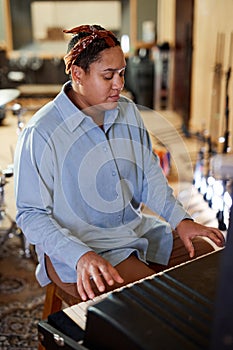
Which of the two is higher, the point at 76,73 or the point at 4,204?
the point at 76,73

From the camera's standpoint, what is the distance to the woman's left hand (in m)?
1.30

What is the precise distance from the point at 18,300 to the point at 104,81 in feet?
3.55

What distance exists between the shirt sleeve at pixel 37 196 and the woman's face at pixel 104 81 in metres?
0.19

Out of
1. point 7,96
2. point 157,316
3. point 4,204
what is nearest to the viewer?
point 157,316

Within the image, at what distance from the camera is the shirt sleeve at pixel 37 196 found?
1.24 meters

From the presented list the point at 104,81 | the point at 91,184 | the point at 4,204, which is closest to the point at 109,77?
the point at 104,81

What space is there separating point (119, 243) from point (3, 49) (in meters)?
5.30

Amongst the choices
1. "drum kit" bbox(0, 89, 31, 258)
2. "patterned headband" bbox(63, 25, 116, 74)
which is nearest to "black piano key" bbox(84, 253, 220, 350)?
"patterned headband" bbox(63, 25, 116, 74)

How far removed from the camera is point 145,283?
0.86 metres

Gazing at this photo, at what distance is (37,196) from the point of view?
1268 millimetres

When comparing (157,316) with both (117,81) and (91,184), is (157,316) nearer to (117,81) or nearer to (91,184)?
(91,184)

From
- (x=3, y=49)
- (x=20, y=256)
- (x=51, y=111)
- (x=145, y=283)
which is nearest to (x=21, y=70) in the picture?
(x=3, y=49)

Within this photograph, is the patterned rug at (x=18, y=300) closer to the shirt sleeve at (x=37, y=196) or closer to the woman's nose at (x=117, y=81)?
the shirt sleeve at (x=37, y=196)

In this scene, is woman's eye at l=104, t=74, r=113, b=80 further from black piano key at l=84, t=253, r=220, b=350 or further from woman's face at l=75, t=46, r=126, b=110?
black piano key at l=84, t=253, r=220, b=350
